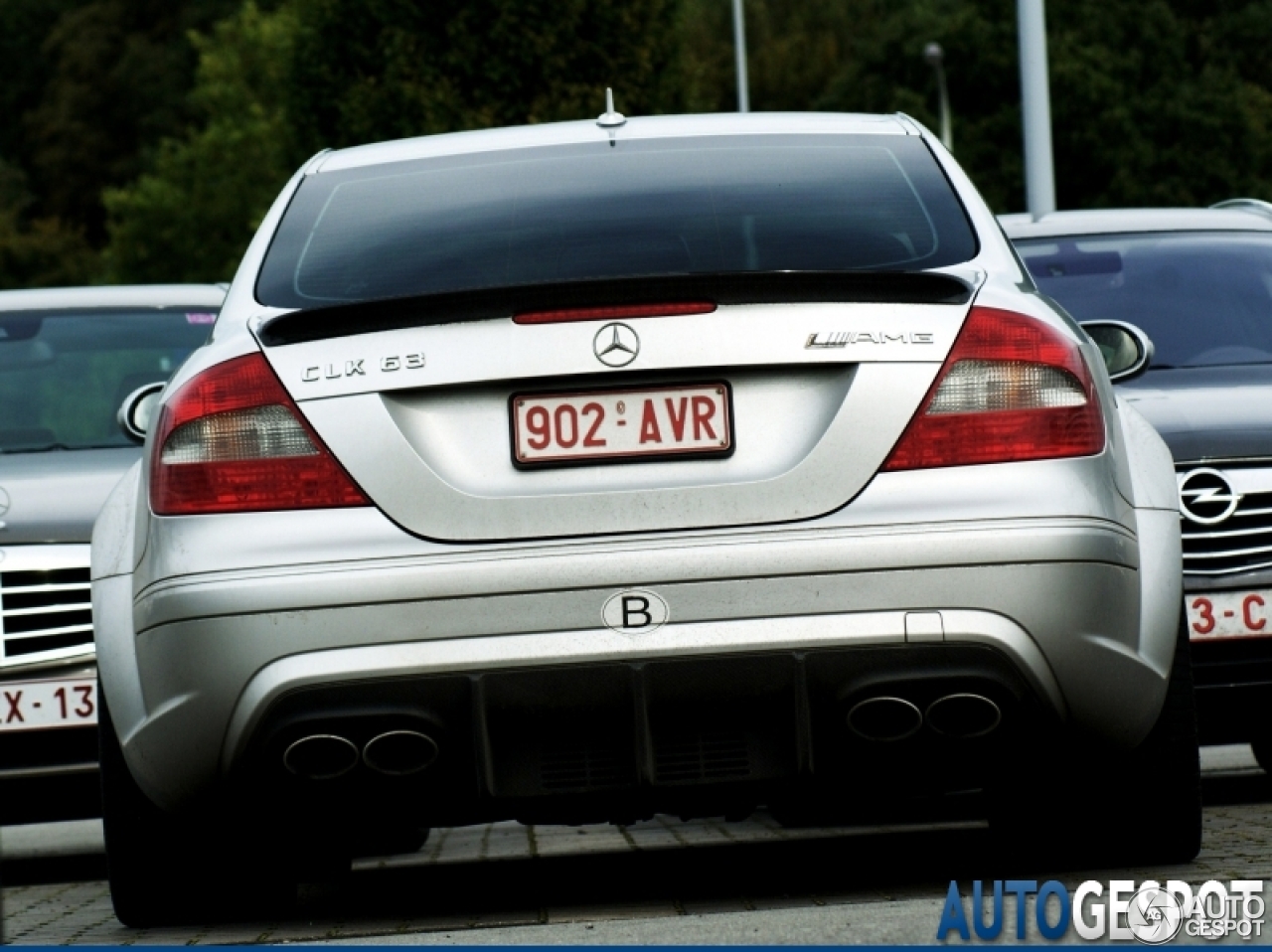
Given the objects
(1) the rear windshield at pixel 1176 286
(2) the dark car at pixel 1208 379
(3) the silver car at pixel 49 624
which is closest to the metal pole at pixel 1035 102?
(2) the dark car at pixel 1208 379

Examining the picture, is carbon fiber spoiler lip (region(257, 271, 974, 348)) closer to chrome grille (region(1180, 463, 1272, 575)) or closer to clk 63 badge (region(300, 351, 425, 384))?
clk 63 badge (region(300, 351, 425, 384))

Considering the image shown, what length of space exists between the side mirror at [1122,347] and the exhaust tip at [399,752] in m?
2.19

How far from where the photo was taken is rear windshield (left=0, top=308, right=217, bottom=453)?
941 centimetres

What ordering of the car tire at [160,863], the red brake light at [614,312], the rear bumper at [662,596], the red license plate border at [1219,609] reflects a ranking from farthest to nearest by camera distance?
the red license plate border at [1219,609] → the car tire at [160,863] → the red brake light at [614,312] → the rear bumper at [662,596]

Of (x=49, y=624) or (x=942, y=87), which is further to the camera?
(x=942, y=87)

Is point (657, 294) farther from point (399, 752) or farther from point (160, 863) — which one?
point (160, 863)

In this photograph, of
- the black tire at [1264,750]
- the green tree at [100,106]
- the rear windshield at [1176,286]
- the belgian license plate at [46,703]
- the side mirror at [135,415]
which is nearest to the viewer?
the side mirror at [135,415]

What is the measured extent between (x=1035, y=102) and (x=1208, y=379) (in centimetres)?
1273

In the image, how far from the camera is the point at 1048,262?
9.39 metres

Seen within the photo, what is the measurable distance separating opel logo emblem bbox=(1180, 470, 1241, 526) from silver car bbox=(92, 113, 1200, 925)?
256cm

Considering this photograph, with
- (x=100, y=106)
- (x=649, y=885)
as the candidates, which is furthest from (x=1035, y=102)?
(x=100, y=106)

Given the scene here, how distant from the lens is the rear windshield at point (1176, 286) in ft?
29.3

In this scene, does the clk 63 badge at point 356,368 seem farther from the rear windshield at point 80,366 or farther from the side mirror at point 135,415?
the rear windshield at point 80,366

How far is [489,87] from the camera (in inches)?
1618
